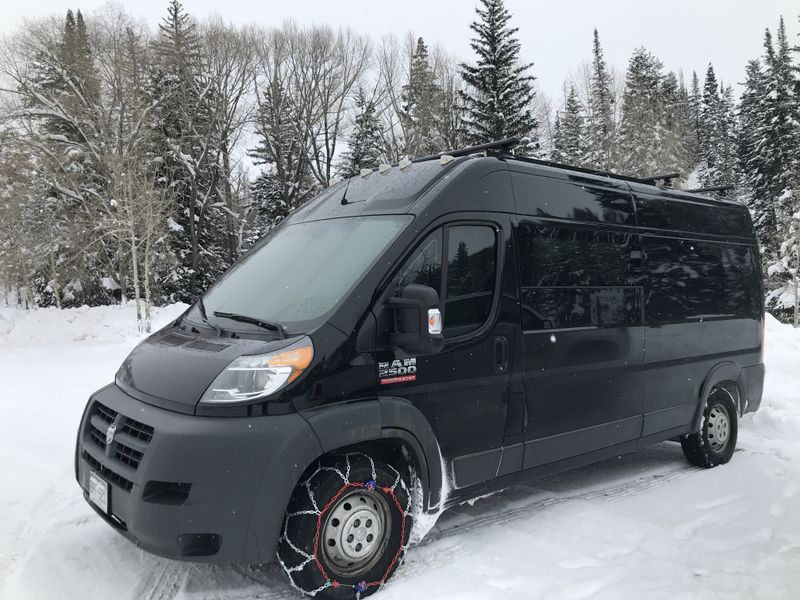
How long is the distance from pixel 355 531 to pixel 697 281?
410cm

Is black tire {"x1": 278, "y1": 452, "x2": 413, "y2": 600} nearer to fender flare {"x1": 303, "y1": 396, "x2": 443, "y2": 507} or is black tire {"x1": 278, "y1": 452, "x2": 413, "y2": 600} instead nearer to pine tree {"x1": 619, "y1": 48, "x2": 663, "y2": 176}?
fender flare {"x1": 303, "y1": 396, "x2": 443, "y2": 507}

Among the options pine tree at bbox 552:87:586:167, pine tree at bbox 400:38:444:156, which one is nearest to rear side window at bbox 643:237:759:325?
pine tree at bbox 400:38:444:156

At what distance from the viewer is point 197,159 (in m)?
34.8

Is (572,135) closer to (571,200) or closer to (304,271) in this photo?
(571,200)

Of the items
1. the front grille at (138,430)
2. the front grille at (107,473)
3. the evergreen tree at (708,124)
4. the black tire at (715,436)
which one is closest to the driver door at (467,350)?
the front grille at (138,430)

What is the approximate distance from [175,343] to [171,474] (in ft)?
3.25

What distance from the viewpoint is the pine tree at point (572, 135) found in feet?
152

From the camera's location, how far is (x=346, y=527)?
10.9ft

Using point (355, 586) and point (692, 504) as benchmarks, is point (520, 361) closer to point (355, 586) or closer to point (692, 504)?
point (355, 586)

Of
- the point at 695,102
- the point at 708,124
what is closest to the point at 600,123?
the point at 708,124

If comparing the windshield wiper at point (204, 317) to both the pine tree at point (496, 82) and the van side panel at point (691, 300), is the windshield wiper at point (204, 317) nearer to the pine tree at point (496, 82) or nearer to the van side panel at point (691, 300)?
the van side panel at point (691, 300)

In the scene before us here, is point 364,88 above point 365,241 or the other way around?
above

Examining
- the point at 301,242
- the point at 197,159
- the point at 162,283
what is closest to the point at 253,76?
the point at 197,159

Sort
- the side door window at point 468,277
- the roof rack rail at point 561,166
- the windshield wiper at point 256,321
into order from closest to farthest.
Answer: the windshield wiper at point 256,321, the side door window at point 468,277, the roof rack rail at point 561,166
